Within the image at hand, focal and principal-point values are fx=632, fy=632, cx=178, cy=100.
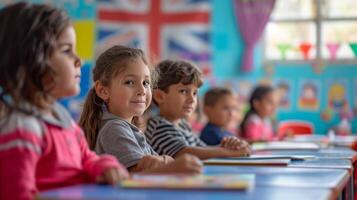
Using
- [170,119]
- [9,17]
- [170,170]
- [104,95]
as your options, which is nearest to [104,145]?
[104,95]

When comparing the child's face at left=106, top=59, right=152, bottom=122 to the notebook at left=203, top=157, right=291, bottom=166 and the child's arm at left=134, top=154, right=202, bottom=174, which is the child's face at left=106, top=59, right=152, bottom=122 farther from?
the child's arm at left=134, top=154, right=202, bottom=174

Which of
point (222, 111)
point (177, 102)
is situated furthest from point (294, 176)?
point (222, 111)

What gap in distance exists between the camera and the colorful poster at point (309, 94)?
19.2ft

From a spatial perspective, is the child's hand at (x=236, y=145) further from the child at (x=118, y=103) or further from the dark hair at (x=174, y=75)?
the dark hair at (x=174, y=75)

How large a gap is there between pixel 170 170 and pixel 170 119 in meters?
1.29

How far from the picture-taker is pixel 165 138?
2488mm

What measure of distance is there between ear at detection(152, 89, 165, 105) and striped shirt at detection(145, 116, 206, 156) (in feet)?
0.32

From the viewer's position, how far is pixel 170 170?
4.58ft

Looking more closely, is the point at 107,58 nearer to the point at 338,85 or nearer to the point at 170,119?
the point at 170,119

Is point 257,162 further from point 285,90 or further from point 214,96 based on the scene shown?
point 285,90

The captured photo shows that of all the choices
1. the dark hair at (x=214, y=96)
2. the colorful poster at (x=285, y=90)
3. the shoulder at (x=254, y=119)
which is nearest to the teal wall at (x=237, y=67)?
the colorful poster at (x=285, y=90)

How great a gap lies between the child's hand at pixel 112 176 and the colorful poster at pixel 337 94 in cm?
477

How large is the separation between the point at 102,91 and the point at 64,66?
2.42 feet

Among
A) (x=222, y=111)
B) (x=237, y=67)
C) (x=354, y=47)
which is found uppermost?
(x=354, y=47)
